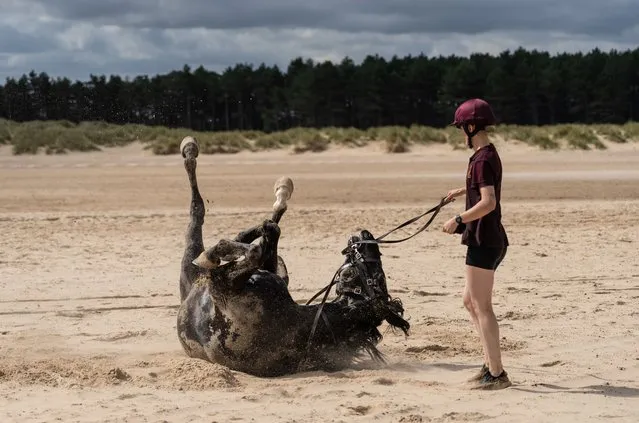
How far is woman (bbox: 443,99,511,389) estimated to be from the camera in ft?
19.2

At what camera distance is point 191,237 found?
7.16m

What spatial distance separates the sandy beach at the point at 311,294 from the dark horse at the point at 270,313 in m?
0.14

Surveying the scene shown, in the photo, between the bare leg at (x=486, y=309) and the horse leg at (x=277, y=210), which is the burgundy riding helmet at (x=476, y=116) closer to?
the bare leg at (x=486, y=309)

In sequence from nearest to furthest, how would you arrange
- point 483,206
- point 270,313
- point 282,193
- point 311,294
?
point 483,206 → point 270,313 → point 282,193 → point 311,294

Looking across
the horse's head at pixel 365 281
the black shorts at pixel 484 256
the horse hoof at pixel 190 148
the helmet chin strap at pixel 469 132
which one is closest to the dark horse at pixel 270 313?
Result: the horse's head at pixel 365 281

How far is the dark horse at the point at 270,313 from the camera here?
628 centimetres

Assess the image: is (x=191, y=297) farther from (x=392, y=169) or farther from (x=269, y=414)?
(x=392, y=169)

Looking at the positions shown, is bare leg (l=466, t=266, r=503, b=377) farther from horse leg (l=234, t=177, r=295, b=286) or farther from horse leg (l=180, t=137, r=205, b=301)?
horse leg (l=180, t=137, r=205, b=301)

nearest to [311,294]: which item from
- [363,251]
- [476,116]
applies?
[363,251]

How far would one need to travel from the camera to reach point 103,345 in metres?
7.47

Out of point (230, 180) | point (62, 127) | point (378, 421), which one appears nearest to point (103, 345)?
point (378, 421)

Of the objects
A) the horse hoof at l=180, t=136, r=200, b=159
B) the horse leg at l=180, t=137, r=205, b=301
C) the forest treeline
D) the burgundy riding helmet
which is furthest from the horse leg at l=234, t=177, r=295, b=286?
the forest treeline

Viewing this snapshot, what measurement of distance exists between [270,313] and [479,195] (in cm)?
151

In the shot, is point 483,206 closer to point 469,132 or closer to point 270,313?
point 469,132
